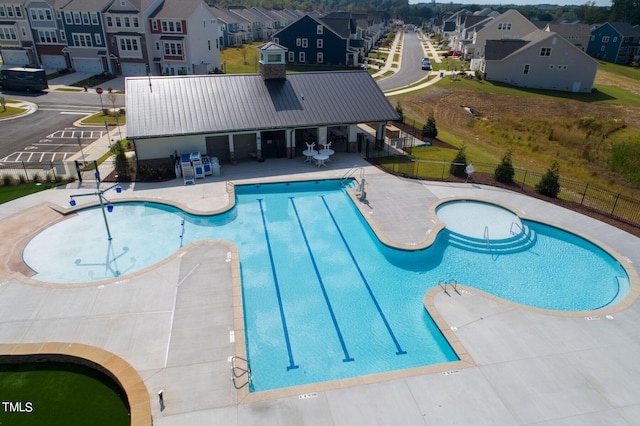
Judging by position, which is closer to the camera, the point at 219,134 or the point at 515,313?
the point at 515,313

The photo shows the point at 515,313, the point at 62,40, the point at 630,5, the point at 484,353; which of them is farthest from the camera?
the point at 630,5

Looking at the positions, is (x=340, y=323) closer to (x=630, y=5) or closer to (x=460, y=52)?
(x=460, y=52)

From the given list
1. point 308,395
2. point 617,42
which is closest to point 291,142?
point 308,395

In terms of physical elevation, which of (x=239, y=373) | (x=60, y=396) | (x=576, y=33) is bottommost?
(x=60, y=396)

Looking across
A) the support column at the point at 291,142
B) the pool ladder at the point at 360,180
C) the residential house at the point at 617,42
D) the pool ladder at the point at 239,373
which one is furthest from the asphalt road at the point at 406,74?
the pool ladder at the point at 239,373

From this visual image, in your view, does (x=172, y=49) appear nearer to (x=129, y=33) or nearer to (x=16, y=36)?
(x=129, y=33)

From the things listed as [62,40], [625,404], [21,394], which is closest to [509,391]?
[625,404]
